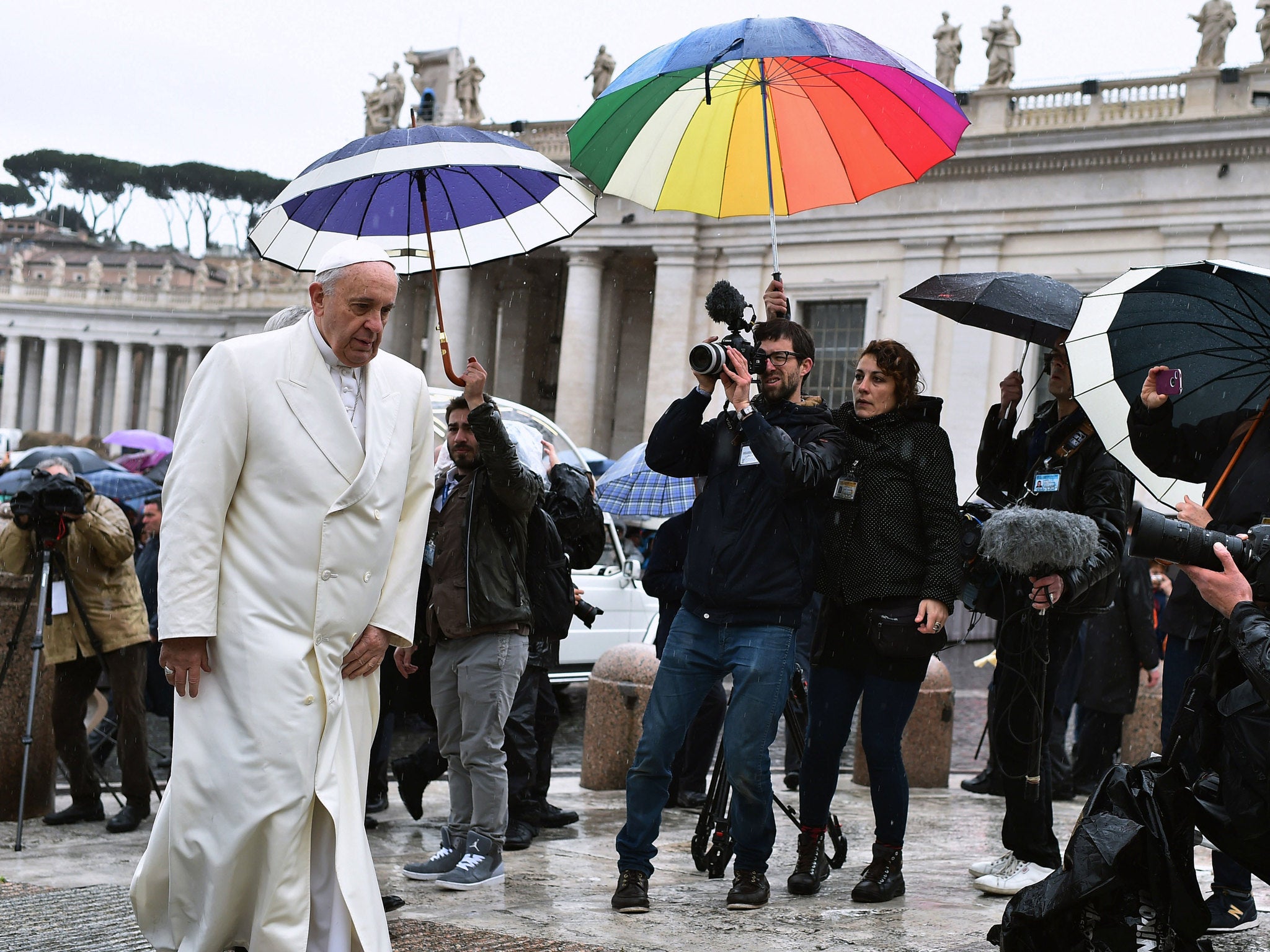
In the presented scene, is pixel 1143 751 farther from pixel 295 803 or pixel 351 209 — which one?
pixel 295 803

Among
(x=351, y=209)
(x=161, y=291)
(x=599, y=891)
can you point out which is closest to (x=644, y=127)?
(x=351, y=209)

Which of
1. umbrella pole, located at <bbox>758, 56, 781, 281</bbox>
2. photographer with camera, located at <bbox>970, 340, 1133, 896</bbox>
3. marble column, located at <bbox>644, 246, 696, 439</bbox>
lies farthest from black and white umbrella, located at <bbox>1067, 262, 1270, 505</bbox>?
marble column, located at <bbox>644, 246, 696, 439</bbox>

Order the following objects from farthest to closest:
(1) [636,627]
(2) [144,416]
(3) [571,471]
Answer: (2) [144,416], (1) [636,627], (3) [571,471]

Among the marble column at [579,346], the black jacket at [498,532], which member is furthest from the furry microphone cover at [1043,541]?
the marble column at [579,346]

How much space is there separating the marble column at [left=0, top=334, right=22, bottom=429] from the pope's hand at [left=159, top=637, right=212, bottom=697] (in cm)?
8177

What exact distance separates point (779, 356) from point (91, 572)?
13.0 ft

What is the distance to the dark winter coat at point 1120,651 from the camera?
9.02 metres

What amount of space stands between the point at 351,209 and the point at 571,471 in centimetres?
201

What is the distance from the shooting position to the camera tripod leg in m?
6.34

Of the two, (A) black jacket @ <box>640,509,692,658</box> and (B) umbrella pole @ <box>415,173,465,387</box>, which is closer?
(B) umbrella pole @ <box>415,173,465,387</box>

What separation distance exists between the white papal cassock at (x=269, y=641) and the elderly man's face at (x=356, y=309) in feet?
0.25

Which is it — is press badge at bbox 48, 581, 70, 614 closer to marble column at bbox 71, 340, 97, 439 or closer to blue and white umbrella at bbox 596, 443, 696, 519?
blue and white umbrella at bbox 596, 443, 696, 519

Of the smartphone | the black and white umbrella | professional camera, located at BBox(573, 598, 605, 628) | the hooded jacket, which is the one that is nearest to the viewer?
the black and white umbrella

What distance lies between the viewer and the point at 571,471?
725 cm
